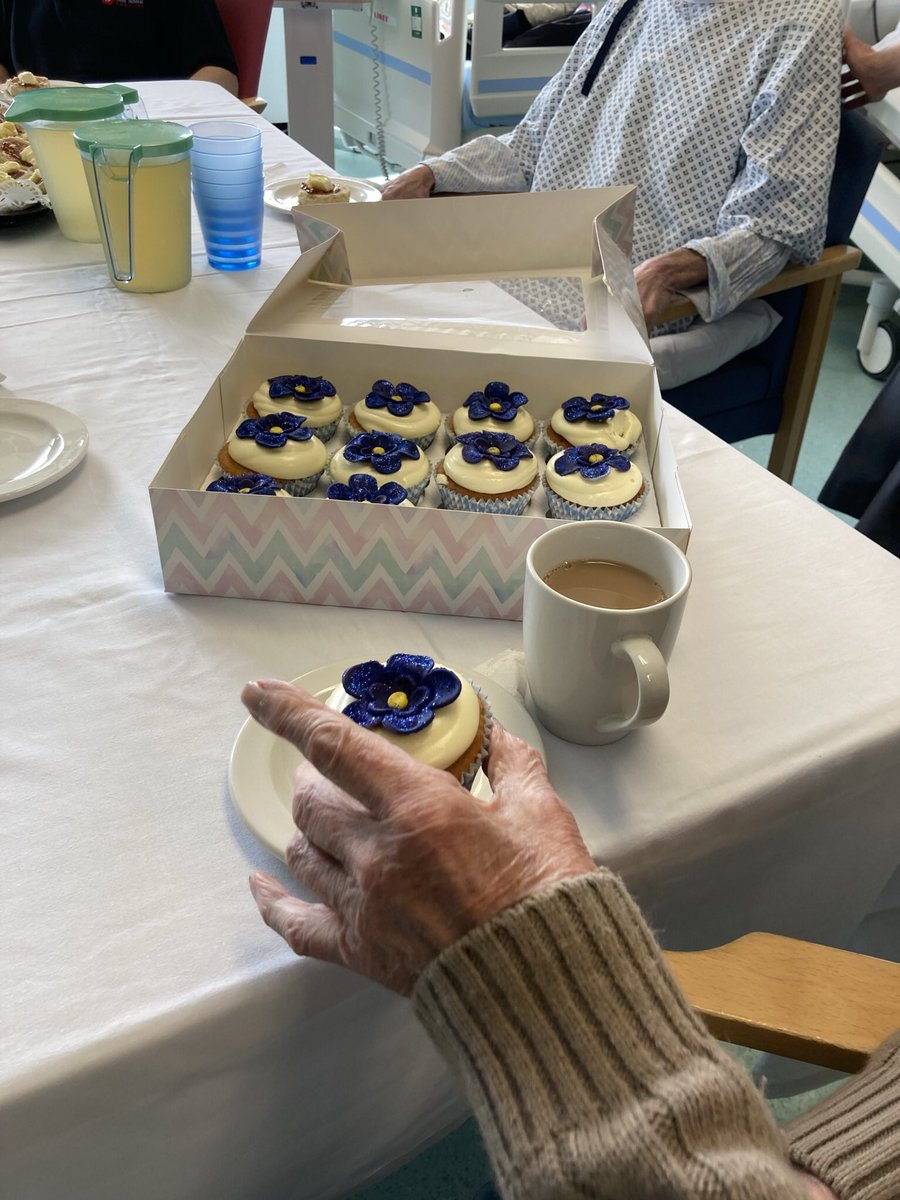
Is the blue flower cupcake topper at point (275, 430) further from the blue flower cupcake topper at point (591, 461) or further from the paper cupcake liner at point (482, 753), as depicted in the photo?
the paper cupcake liner at point (482, 753)

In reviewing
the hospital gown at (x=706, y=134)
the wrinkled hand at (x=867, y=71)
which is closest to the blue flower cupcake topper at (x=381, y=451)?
the hospital gown at (x=706, y=134)

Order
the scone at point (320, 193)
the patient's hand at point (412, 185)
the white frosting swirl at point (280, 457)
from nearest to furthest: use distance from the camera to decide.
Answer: the white frosting swirl at point (280, 457), the scone at point (320, 193), the patient's hand at point (412, 185)

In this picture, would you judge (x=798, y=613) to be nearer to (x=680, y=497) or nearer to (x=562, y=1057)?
(x=680, y=497)

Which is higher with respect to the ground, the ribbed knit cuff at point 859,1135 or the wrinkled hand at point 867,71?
the wrinkled hand at point 867,71

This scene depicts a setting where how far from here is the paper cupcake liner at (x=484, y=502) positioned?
2.61 ft

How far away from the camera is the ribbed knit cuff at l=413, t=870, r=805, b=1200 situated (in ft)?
1.27

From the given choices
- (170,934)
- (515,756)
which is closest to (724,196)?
(515,756)

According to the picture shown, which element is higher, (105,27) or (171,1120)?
(105,27)

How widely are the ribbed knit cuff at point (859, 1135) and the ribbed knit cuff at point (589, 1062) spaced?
9cm

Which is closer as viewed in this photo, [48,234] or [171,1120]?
[171,1120]

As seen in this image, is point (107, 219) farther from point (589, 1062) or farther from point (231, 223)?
point (589, 1062)

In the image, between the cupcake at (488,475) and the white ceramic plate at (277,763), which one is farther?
the cupcake at (488,475)

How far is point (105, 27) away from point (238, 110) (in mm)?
813

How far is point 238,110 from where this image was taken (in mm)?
1851
